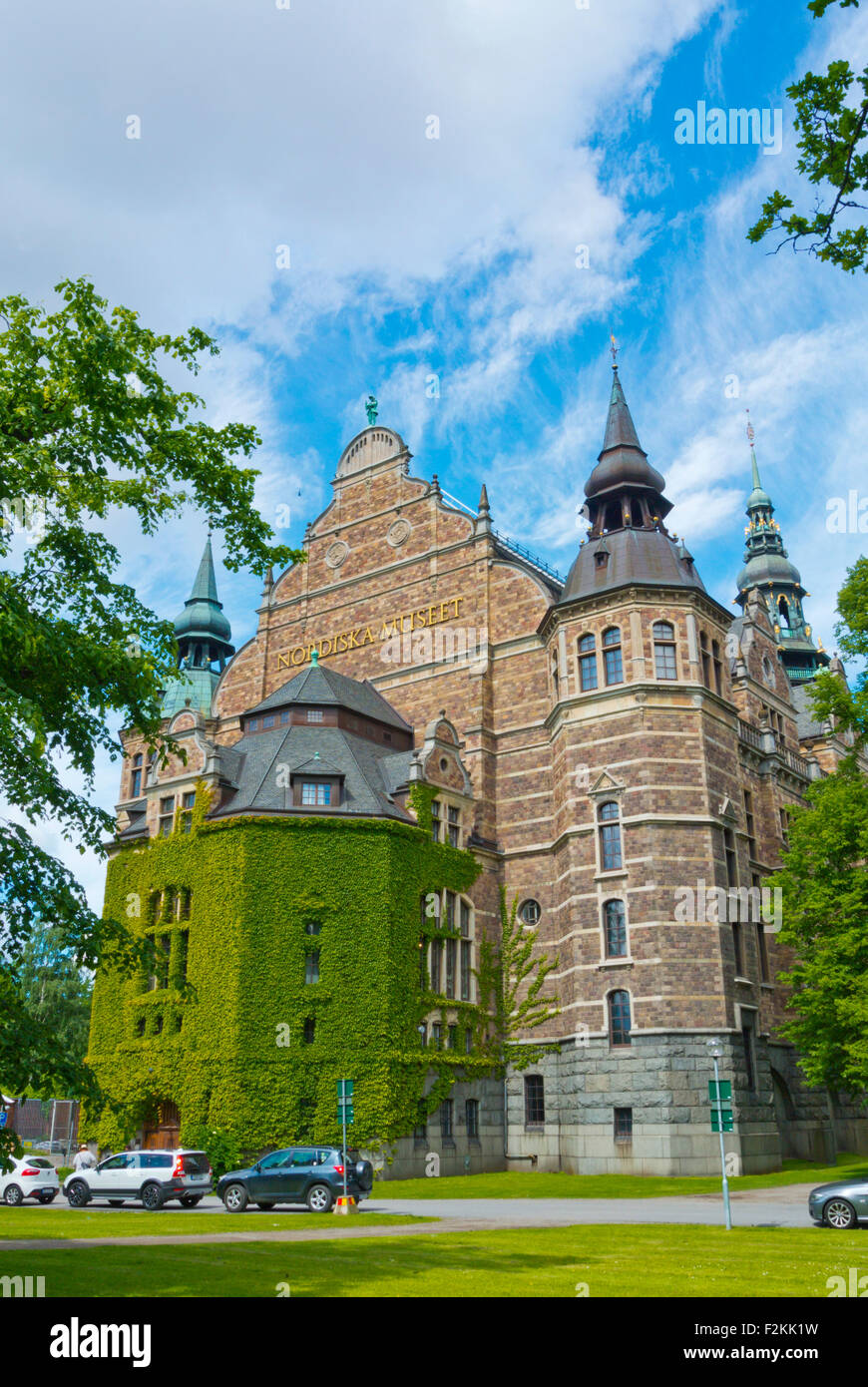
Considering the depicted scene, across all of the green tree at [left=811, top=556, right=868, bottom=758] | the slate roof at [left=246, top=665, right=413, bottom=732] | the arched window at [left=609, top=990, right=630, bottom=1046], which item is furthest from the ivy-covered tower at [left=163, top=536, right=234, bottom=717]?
the green tree at [left=811, top=556, right=868, bottom=758]

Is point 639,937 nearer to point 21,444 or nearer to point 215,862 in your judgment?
point 215,862

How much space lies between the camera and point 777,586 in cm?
6719

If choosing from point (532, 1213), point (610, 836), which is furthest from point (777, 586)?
point (532, 1213)

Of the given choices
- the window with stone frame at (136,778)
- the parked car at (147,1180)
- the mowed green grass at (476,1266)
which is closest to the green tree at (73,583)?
the mowed green grass at (476,1266)

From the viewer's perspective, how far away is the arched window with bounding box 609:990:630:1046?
3428 centimetres

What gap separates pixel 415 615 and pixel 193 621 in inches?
805

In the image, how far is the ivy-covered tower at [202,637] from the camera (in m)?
60.1

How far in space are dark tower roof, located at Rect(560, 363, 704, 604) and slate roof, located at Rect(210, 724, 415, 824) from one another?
355 inches

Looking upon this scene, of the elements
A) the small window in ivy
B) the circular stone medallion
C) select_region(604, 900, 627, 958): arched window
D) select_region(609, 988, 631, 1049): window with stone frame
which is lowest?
select_region(609, 988, 631, 1049): window with stone frame

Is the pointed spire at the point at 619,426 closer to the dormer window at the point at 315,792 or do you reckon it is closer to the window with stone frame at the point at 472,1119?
the dormer window at the point at 315,792

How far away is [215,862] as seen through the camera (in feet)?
120

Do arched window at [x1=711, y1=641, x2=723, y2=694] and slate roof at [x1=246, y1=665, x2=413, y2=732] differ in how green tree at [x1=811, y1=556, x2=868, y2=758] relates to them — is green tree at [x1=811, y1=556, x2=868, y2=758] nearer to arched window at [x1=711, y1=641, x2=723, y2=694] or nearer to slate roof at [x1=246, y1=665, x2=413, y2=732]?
arched window at [x1=711, y1=641, x2=723, y2=694]

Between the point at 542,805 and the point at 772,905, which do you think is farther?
the point at 542,805
